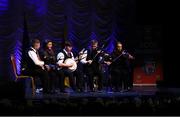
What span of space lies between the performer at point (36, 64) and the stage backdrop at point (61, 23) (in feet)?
7.75

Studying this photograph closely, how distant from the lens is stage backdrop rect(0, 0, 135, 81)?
12531 mm

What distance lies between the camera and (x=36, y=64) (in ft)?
33.2

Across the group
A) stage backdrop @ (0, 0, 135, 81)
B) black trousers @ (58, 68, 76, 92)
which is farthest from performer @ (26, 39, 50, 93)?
stage backdrop @ (0, 0, 135, 81)

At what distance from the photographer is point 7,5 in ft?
41.2

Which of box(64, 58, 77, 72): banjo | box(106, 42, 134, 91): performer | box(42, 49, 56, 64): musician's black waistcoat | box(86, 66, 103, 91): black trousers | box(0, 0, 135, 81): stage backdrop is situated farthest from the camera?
box(0, 0, 135, 81): stage backdrop

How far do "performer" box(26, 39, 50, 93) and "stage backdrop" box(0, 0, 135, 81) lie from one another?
2.36 metres

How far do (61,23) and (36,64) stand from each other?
325 centimetres

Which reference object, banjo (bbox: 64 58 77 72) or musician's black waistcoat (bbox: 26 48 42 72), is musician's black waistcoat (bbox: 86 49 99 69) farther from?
musician's black waistcoat (bbox: 26 48 42 72)

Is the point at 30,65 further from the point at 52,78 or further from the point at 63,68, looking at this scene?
the point at 63,68

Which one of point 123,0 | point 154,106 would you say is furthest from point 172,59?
point 154,106

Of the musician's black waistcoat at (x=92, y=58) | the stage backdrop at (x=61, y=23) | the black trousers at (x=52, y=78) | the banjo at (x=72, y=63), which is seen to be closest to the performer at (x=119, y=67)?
the musician's black waistcoat at (x=92, y=58)

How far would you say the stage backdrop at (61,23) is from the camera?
12.5 metres

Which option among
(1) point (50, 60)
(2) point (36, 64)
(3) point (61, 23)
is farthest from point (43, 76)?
(3) point (61, 23)

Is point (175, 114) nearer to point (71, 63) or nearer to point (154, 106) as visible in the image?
point (154, 106)
